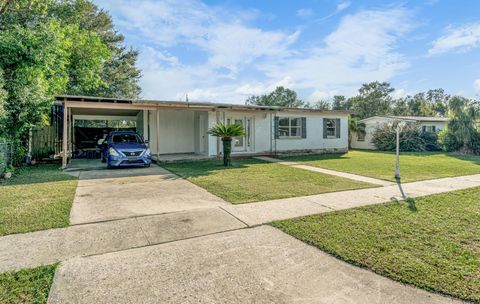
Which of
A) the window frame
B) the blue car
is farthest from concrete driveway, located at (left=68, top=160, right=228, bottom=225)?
the window frame

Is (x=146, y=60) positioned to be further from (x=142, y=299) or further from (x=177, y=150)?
(x=142, y=299)

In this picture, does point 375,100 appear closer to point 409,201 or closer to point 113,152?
point 409,201

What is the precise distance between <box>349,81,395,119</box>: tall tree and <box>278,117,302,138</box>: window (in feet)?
86.9

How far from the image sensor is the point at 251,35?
13938 millimetres

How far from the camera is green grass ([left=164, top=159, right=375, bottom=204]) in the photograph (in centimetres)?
644

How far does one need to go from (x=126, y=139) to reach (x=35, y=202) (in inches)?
262

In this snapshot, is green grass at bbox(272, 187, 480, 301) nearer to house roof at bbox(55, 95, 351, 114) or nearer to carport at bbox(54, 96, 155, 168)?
house roof at bbox(55, 95, 351, 114)

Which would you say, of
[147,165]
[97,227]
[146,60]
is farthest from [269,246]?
[146,60]

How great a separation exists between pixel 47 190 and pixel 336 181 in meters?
7.71

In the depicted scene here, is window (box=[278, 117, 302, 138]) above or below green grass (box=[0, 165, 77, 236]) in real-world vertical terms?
above

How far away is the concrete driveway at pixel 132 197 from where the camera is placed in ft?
16.7

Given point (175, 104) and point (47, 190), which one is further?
point (175, 104)

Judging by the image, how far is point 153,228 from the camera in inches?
167

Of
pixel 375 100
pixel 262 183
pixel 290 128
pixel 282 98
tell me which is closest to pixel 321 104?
pixel 282 98
